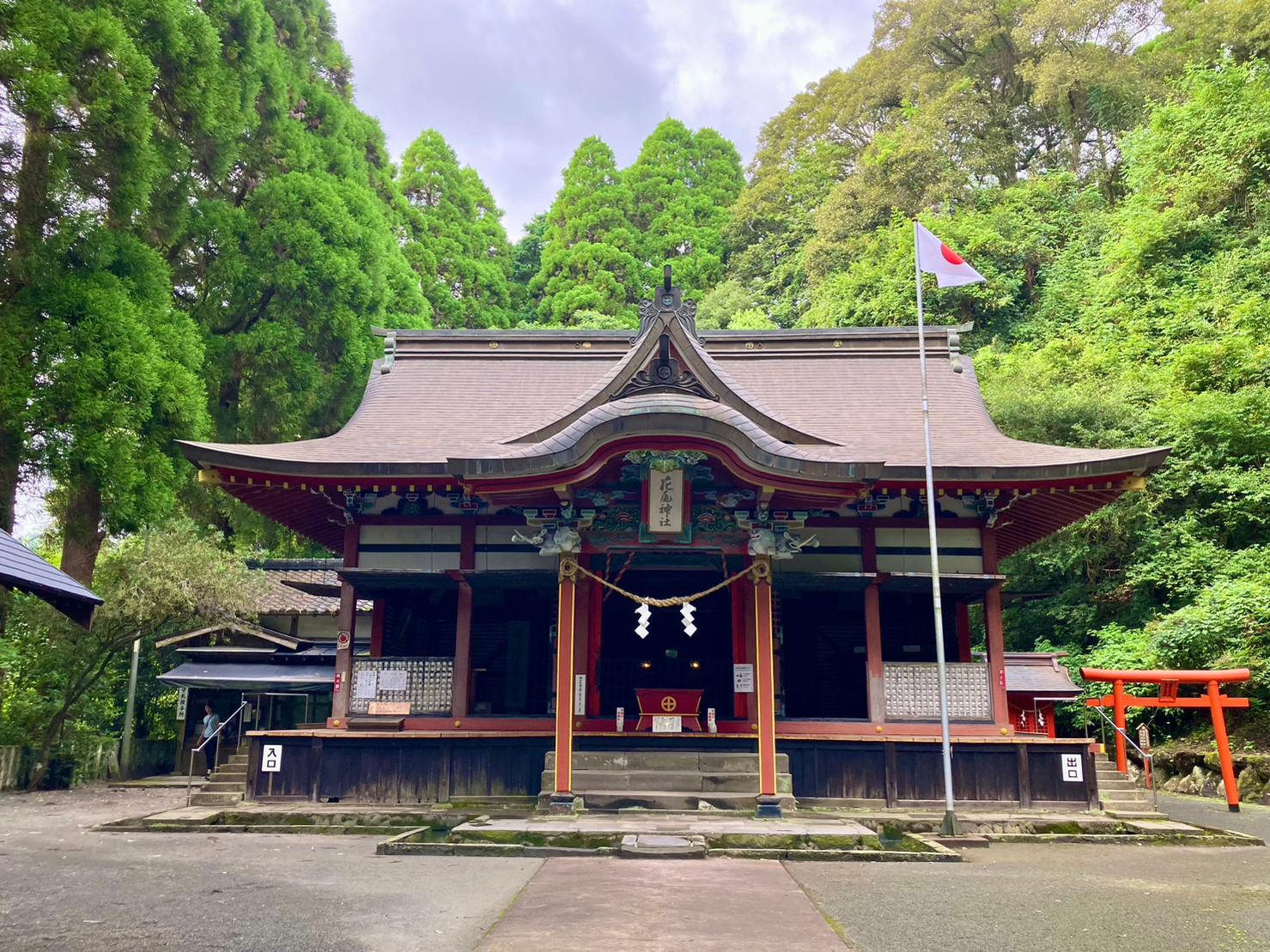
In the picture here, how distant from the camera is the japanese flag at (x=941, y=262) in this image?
11.6m

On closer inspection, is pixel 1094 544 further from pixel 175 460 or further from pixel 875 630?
pixel 175 460

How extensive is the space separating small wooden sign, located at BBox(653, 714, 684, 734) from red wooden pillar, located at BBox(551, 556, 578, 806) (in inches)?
55.0

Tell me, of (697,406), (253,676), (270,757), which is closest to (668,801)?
(697,406)

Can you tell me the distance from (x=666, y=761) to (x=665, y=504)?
3298 millimetres

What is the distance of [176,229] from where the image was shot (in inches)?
818

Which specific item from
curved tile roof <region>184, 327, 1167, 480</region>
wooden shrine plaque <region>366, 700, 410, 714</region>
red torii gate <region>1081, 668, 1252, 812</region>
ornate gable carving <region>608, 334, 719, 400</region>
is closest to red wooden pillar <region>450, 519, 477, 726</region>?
wooden shrine plaque <region>366, 700, 410, 714</region>

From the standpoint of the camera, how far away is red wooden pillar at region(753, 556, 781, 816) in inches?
416

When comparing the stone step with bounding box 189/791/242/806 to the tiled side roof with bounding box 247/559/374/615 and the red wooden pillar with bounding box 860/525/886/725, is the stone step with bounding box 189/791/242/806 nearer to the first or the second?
the tiled side roof with bounding box 247/559/374/615

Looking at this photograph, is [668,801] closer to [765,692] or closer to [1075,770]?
[765,692]

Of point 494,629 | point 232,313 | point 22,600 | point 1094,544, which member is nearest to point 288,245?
point 232,313

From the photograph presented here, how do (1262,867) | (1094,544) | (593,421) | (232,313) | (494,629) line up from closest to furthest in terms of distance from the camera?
(1262,867) < (593,421) < (494,629) < (1094,544) < (232,313)

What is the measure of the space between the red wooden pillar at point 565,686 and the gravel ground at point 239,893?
2.23m

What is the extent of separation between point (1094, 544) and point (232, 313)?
71.9 ft

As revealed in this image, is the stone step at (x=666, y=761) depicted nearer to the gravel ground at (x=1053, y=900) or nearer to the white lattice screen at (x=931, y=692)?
the white lattice screen at (x=931, y=692)
